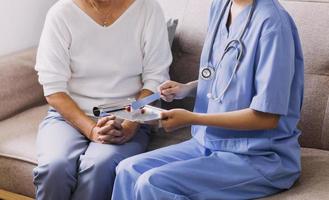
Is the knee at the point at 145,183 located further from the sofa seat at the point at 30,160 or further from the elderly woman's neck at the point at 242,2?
the elderly woman's neck at the point at 242,2

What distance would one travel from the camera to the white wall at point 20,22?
84.0 inches

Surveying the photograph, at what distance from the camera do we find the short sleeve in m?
1.28

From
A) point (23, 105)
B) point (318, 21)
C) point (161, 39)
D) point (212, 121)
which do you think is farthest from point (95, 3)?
point (318, 21)

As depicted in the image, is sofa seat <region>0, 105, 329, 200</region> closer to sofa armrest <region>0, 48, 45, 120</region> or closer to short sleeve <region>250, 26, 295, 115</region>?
sofa armrest <region>0, 48, 45, 120</region>

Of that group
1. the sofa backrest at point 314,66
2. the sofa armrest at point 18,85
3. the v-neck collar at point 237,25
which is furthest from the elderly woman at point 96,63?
the sofa backrest at point 314,66

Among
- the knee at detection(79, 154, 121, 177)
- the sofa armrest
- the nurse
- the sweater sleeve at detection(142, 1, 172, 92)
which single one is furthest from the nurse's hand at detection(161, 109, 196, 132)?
the sofa armrest

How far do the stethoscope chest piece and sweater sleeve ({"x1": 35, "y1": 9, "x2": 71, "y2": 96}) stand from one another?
0.50m

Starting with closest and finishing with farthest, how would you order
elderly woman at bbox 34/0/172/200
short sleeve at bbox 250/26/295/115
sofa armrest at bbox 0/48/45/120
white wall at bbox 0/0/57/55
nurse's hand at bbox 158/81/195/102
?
short sleeve at bbox 250/26/295/115 < nurse's hand at bbox 158/81/195/102 < elderly woman at bbox 34/0/172/200 < sofa armrest at bbox 0/48/45/120 < white wall at bbox 0/0/57/55

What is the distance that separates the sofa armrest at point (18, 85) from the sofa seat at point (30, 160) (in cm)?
5

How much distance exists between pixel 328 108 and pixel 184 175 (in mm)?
621

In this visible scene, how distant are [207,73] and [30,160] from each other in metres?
0.63

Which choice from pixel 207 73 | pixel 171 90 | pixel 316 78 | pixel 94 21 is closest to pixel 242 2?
pixel 207 73

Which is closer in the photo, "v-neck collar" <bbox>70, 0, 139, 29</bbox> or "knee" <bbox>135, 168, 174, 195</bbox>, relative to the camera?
"knee" <bbox>135, 168, 174, 195</bbox>

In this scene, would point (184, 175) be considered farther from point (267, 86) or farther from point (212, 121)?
point (267, 86)
